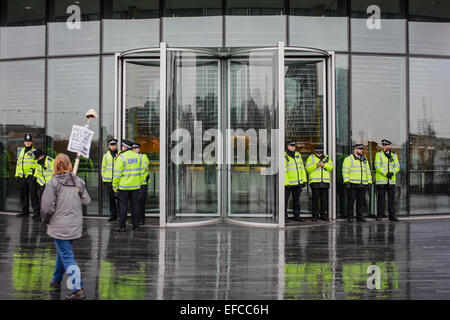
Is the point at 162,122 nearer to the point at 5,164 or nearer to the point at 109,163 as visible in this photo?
the point at 109,163

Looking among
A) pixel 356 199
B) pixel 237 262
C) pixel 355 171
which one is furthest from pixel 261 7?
pixel 237 262

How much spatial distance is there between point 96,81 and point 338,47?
6074 millimetres

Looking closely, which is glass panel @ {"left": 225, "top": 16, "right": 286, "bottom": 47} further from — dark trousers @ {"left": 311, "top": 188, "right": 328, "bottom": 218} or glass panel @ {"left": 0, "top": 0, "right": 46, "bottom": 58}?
glass panel @ {"left": 0, "top": 0, "right": 46, "bottom": 58}

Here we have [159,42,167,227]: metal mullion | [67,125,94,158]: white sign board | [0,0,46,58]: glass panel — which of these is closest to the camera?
[67,125,94,158]: white sign board

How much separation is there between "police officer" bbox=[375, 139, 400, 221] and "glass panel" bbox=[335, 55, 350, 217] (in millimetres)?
797

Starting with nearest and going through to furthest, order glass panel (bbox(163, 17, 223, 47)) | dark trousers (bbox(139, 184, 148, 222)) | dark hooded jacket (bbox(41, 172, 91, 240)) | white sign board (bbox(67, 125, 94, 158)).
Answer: dark hooded jacket (bbox(41, 172, 91, 240))
white sign board (bbox(67, 125, 94, 158))
dark trousers (bbox(139, 184, 148, 222))
glass panel (bbox(163, 17, 223, 47))

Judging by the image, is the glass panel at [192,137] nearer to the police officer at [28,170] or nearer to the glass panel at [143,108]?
the glass panel at [143,108]

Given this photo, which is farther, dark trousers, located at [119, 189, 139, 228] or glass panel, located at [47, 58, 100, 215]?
glass panel, located at [47, 58, 100, 215]

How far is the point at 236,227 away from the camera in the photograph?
371 inches

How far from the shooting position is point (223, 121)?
33.4 ft

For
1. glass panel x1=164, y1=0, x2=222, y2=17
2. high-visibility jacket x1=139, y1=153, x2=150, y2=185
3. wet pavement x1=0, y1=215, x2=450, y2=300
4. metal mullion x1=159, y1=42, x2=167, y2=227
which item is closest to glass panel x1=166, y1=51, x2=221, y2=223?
metal mullion x1=159, y1=42, x2=167, y2=227

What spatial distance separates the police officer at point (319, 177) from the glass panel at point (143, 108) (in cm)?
354

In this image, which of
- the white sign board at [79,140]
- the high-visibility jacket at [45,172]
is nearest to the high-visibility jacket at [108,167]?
the high-visibility jacket at [45,172]

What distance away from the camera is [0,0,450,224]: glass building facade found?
1073 cm
